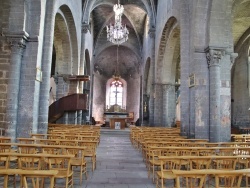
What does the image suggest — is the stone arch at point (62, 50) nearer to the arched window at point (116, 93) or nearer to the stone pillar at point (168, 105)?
the stone pillar at point (168, 105)

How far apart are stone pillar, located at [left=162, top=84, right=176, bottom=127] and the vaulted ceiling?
6897mm

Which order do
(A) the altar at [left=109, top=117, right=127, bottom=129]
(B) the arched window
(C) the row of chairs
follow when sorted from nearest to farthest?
(C) the row of chairs < (A) the altar at [left=109, top=117, right=127, bottom=129] < (B) the arched window

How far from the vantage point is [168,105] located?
62.2 ft

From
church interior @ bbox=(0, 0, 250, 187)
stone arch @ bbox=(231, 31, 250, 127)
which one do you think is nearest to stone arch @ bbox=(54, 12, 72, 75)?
church interior @ bbox=(0, 0, 250, 187)

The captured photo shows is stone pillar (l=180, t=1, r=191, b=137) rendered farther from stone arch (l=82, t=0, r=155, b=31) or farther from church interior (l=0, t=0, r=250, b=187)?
stone arch (l=82, t=0, r=155, b=31)

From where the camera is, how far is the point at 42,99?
33.9 ft

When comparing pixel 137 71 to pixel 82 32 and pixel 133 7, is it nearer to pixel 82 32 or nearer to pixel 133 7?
pixel 133 7

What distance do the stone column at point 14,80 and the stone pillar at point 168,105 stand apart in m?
12.1

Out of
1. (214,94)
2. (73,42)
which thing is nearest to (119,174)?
(214,94)

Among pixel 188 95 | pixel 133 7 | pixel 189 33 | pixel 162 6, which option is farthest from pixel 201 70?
pixel 133 7

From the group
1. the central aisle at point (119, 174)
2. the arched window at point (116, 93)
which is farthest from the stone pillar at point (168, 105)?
the arched window at point (116, 93)

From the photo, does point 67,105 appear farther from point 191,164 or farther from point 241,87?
point 241,87

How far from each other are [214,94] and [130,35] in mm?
21201

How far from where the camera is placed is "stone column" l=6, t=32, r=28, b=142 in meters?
9.06
